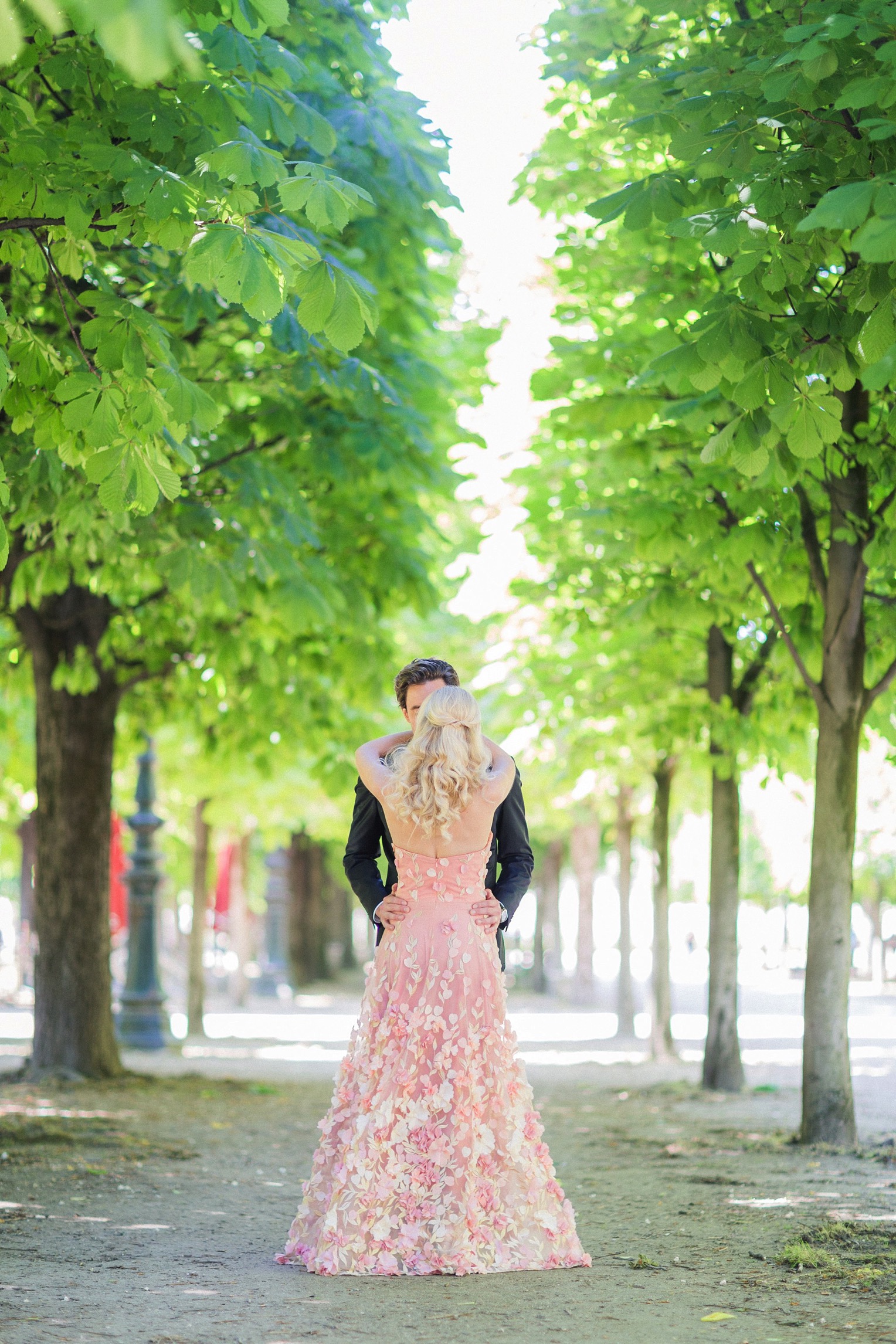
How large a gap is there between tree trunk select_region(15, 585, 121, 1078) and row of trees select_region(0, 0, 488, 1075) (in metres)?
0.02

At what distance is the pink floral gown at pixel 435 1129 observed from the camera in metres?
5.50

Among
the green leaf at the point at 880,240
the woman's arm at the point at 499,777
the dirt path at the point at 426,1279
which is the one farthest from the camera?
the woman's arm at the point at 499,777

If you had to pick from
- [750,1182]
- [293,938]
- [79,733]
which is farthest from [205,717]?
[293,938]

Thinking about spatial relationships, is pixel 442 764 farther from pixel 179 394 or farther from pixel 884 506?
pixel 884 506

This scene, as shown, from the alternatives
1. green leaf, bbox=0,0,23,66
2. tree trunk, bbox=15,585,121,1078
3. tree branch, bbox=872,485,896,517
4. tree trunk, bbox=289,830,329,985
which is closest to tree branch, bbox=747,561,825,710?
tree branch, bbox=872,485,896,517

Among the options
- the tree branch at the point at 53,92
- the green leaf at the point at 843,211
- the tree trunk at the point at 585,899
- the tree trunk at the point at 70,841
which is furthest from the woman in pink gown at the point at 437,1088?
the tree trunk at the point at 585,899

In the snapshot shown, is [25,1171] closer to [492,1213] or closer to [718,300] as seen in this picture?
[492,1213]

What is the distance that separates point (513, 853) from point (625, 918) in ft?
51.2

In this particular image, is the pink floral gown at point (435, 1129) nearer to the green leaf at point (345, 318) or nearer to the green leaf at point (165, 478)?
the green leaf at point (165, 478)

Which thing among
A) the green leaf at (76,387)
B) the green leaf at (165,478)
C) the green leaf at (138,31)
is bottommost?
the green leaf at (138,31)

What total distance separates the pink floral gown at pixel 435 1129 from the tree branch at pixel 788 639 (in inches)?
146

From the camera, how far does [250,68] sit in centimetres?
529

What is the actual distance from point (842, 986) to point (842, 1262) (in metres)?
3.24

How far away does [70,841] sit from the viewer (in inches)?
480
